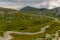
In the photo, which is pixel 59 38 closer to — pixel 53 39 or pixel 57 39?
A: pixel 57 39

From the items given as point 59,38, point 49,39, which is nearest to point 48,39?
point 49,39

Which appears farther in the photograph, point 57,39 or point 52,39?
point 57,39

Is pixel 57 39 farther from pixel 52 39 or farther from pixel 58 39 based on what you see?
pixel 52 39

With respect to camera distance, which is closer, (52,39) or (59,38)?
(52,39)

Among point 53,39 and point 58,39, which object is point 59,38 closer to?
point 58,39

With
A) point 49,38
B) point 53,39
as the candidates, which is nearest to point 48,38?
point 49,38

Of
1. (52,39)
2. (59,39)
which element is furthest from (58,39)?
(52,39)
